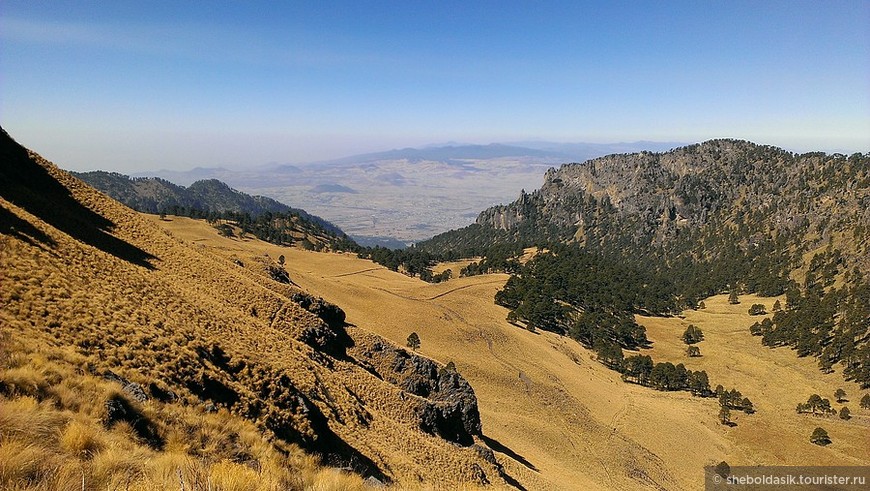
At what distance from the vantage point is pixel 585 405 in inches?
1699

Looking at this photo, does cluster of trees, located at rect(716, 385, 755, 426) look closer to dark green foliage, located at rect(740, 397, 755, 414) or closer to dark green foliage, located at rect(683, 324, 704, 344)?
dark green foliage, located at rect(740, 397, 755, 414)

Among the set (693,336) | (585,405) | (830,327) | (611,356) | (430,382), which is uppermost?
(430,382)

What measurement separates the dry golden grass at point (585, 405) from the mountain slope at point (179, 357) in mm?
7722

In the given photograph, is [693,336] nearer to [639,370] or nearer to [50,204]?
[639,370]

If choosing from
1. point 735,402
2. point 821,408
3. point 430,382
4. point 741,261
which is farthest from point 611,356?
point 741,261

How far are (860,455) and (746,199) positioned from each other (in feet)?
527

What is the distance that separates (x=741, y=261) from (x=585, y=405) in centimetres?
13517

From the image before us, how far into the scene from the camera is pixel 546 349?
58.2 metres

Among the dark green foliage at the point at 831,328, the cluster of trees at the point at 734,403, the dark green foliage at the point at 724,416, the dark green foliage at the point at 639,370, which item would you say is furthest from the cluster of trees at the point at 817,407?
the dark green foliage at the point at 639,370

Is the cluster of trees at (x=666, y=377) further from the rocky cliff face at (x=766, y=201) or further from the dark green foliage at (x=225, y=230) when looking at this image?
the dark green foliage at (x=225, y=230)

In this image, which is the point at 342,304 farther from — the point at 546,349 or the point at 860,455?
the point at 860,455

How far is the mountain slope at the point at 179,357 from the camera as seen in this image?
8258 millimetres

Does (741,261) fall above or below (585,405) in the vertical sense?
below

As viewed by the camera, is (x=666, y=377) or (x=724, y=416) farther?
(x=666, y=377)
